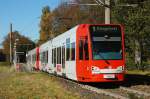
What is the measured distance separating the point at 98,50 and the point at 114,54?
2.75 feet

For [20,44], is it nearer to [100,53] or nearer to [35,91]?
[100,53]

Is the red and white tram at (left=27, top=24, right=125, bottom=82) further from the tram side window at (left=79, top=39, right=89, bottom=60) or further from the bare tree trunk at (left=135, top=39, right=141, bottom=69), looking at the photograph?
the bare tree trunk at (left=135, top=39, right=141, bottom=69)

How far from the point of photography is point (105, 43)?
83.0 feet

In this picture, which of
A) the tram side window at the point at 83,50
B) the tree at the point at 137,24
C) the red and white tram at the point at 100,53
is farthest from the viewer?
the tree at the point at 137,24

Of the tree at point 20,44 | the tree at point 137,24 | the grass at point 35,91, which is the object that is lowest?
the grass at point 35,91

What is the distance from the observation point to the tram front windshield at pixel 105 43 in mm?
25250

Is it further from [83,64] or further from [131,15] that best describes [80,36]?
[131,15]

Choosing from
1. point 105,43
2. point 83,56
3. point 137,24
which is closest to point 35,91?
point 83,56

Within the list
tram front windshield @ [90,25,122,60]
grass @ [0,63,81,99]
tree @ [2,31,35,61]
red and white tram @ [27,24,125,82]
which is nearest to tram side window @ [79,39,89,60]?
red and white tram @ [27,24,125,82]

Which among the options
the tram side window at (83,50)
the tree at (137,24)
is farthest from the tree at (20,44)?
the tram side window at (83,50)

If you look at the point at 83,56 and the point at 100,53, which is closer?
the point at 100,53

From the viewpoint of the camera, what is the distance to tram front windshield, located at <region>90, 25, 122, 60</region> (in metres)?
25.2

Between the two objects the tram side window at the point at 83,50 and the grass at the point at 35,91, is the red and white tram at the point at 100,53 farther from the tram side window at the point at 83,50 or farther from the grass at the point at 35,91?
the grass at the point at 35,91

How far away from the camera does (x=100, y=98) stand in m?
18.4
